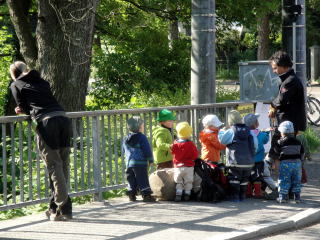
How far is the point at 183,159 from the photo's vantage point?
31.6ft

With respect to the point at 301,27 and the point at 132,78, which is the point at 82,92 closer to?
the point at 301,27

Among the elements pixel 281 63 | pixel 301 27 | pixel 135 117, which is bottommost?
pixel 135 117

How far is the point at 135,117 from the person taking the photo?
9.57 m

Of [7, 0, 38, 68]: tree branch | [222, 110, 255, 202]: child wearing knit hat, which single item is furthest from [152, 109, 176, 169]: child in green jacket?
[7, 0, 38, 68]: tree branch

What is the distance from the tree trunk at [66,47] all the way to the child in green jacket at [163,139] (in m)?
2.21

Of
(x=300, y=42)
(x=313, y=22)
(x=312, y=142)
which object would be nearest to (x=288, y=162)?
(x=300, y=42)

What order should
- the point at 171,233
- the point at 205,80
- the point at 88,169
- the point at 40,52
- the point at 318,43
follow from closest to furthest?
the point at 171,233, the point at 88,169, the point at 205,80, the point at 40,52, the point at 318,43

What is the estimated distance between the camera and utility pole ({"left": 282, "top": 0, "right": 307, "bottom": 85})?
1235 cm

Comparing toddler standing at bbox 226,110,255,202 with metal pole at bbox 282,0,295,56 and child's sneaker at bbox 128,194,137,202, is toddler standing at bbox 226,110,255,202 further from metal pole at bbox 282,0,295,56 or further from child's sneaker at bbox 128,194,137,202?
metal pole at bbox 282,0,295,56

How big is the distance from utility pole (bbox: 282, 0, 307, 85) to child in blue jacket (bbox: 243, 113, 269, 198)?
2389 millimetres

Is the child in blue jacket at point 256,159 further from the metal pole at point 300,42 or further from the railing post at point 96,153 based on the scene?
the metal pole at point 300,42

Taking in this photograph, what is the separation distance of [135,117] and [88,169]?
2.72 ft

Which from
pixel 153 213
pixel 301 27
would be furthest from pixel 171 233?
pixel 301 27

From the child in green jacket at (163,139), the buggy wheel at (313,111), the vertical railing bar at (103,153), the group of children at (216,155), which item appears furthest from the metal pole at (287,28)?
the buggy wheel at (313,111)
